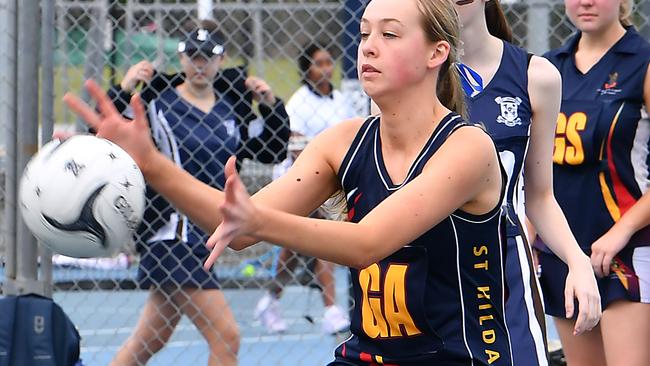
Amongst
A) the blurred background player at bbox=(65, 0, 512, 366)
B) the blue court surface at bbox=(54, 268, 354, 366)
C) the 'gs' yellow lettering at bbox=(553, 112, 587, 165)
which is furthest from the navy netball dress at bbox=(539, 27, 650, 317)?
the blue court surface at bbox=(54, 268, 354, 366)

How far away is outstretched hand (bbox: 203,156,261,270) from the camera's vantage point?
2166mm

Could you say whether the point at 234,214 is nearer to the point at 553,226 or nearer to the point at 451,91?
the point at 451,91

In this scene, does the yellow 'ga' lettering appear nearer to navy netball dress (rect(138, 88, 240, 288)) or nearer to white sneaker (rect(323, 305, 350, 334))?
navy netball dress (rect(138, 88, 240, 288))

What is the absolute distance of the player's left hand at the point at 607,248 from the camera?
13.9ft

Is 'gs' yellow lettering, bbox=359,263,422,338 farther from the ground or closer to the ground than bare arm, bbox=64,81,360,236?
closer to the ground

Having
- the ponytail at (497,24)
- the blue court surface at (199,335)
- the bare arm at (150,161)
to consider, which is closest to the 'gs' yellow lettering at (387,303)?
the bare arm at (150,161)

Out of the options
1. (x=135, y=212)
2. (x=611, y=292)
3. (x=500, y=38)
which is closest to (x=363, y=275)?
(x=135, y=212)

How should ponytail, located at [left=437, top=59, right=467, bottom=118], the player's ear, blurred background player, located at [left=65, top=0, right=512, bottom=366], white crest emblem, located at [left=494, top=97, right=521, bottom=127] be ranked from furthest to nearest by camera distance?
white crest emblem, located at [left=494, top=97, right=521, bottom=127] → ponytail, located at [left=437, top=59, right=467, bottom=118] → the player's ear → blurred background player, located at [left=65, top=0, right=512, bottom=366]

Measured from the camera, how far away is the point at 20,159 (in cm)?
474

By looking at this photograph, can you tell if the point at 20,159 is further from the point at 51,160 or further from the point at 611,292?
the point at 611,292

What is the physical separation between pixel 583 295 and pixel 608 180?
1.17m

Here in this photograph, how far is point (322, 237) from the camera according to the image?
2385 mm

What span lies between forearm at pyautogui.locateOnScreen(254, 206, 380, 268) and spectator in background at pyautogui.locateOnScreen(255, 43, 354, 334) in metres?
3.95

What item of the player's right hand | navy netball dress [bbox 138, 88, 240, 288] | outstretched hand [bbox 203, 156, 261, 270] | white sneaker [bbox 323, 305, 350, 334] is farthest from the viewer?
white sneaker [bbox 323, 305, 350, 334]
